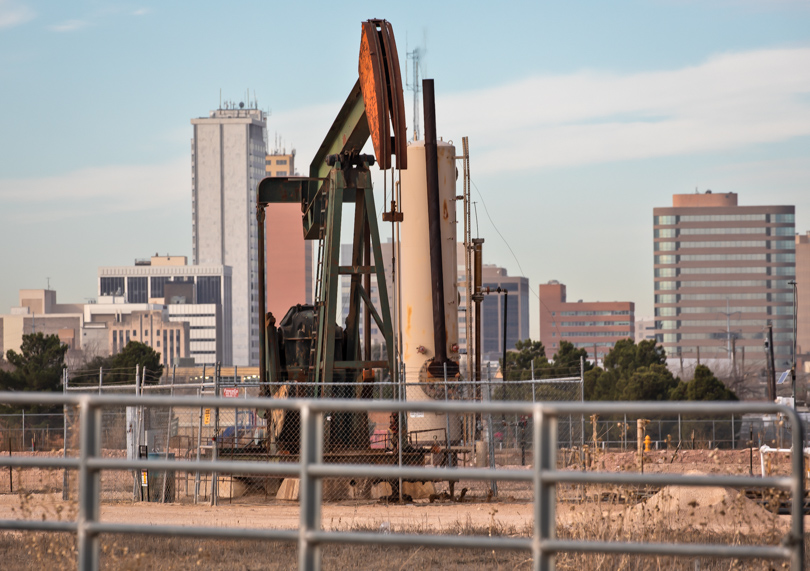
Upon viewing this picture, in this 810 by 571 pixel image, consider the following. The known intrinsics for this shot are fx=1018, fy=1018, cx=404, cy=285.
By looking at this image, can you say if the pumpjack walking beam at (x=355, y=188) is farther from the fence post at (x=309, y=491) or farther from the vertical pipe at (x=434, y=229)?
the fence post at (x=309, y=491)

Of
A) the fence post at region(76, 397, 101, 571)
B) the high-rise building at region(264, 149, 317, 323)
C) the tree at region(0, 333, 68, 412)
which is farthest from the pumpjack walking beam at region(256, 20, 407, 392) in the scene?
the high-rise building at region(264, 149, 317, 323)

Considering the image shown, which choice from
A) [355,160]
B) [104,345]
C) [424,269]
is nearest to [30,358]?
[424,269]

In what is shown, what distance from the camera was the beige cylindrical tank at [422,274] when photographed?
25.5 meters

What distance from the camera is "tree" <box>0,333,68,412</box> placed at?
44.5 m

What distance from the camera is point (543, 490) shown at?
4.53 metres

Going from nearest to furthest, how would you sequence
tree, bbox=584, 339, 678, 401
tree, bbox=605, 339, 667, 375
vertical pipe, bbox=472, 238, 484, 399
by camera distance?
vertical pipe, bbox=472, 238, 484, 399 → tree, bbox=584, 339, 678, 401 → tree, bbox=605, 339, 667, 375

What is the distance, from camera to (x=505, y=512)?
15.5 m

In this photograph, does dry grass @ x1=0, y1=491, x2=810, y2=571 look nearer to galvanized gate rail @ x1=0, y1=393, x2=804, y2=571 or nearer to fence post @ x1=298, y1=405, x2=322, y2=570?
galvanized gate rail @ x1=0, y1=393, x2=804, y2=571

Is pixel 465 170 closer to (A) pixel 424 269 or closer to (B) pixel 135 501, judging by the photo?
(A) pixel 424 269

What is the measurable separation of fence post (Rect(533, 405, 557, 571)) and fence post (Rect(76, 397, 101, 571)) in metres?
2.10

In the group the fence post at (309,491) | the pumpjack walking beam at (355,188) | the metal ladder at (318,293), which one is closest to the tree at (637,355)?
the pumpjack walking beam at (355,188)

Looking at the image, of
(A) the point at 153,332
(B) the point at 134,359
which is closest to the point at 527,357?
(B) the point at 134,359

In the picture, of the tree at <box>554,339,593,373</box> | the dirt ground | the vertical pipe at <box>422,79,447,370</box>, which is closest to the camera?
the dirt ground

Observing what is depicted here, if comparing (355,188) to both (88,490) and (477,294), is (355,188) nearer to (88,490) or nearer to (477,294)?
(477,294)
